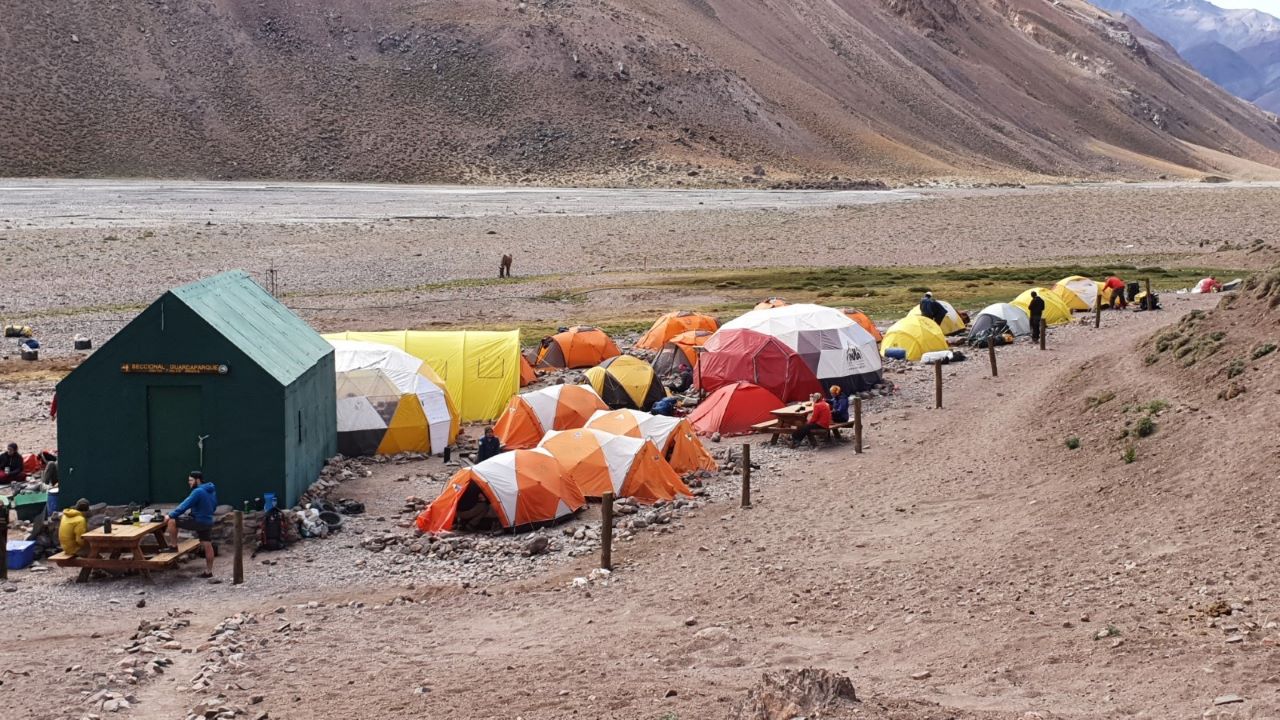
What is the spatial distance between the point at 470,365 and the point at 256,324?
238 inches

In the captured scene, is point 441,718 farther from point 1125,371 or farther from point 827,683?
point 1125,371

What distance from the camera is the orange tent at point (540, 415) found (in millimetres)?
22891

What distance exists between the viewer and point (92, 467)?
61.7ft

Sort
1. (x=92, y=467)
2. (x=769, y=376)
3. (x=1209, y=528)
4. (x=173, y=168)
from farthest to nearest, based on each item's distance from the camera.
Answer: (x=173, y=168) → (x=769, y=376) → (x=92, y=467) → (x=1209, y=528)

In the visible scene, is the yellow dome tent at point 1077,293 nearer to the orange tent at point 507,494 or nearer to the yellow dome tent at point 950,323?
the yellow dome tent at point 950,323

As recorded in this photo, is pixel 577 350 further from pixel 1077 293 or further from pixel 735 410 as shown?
pixel 1077 293

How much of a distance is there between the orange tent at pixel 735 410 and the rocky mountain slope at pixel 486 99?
216ft

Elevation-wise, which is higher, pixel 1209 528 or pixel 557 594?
pixel 1209 528

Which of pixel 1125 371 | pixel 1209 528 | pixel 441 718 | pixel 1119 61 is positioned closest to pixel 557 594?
pixel 441 718

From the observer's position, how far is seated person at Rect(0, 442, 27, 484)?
2023cm

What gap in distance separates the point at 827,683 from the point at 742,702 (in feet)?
3.21

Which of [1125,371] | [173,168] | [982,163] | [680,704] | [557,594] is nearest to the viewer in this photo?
[680,704]

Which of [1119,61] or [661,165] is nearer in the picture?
[661,165]

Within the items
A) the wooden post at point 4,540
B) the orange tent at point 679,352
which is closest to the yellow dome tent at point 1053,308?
the orange tent at point 679,352
